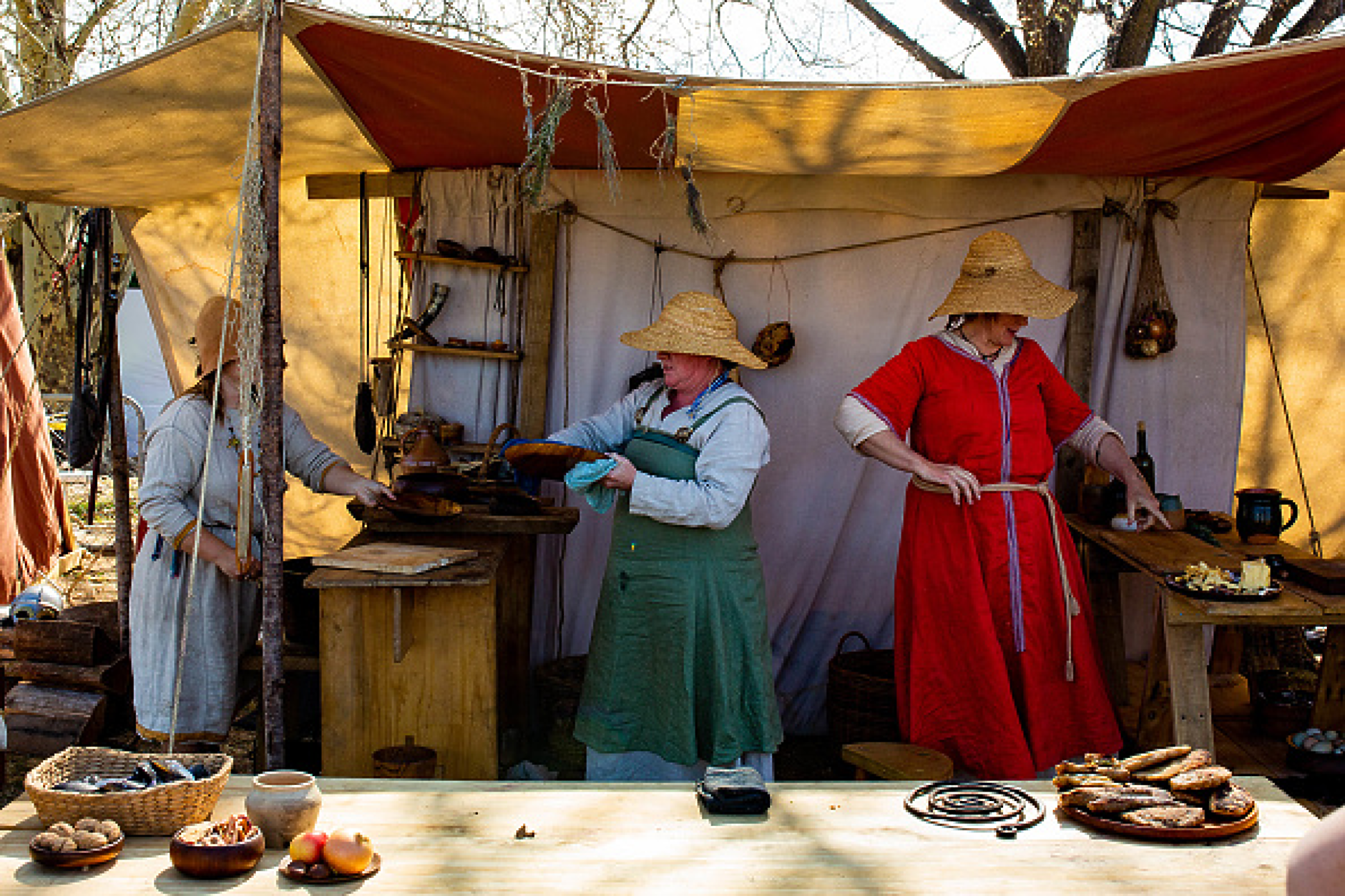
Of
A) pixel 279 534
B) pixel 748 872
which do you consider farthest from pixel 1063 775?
pixel 279 534

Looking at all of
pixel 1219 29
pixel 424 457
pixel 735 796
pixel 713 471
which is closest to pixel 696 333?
pixel 713 471

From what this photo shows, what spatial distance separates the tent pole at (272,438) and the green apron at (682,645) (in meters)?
1.09

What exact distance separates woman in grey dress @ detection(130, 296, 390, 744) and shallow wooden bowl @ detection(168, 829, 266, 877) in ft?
5.27

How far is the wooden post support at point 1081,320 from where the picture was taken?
503cm

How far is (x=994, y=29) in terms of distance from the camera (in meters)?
8.09

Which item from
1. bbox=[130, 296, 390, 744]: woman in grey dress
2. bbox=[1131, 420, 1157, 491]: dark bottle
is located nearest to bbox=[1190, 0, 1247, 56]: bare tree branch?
bbox=[1131, 420, 1157, 491]: dark bottle

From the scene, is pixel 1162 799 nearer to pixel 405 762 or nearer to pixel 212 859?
pixel 212 859

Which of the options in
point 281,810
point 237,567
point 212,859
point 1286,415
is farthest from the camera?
point 1286,415

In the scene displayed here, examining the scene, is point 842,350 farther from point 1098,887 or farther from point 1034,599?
point 1098,887

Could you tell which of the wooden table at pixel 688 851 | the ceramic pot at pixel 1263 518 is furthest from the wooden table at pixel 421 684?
the ceramic pot at pixel 1263 518

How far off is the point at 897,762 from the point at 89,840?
2169 millimetres

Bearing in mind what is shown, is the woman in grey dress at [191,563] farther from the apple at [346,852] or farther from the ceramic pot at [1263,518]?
the ceramic pot at [1263,518]

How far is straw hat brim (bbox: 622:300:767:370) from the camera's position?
394 cm

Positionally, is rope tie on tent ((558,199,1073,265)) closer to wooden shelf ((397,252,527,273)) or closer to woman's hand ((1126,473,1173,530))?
wooden shelf ((397,252,527,273))
